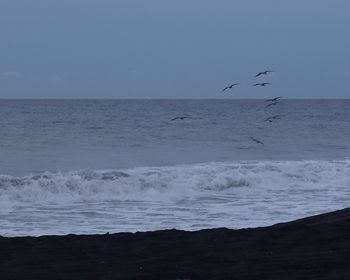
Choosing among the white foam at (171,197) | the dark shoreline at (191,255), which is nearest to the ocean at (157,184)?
the white foam at (171,197)

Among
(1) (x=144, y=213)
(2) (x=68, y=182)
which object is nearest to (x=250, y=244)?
(1) (x=144, y=213)

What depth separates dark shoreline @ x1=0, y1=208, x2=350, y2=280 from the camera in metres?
7.31

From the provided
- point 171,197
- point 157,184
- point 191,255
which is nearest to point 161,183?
point 157,184

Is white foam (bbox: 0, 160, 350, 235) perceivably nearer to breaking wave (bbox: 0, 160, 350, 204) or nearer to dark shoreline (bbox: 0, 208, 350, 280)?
breaking wave (bbox: 0, 160, 350, 204)

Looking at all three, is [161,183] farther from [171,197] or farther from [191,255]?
[191,255]

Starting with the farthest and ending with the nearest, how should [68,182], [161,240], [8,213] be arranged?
[68,182], [8,213], [161,240]

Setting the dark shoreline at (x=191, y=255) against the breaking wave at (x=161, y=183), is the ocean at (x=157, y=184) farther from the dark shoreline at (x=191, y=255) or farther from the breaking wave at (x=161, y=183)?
the dark shoreline at (x=191, y=255)

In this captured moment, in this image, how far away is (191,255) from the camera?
27.1 ft

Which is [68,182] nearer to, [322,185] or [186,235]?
[322,185]

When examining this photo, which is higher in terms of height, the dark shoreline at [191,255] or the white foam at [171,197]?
the white foam at [171,197]

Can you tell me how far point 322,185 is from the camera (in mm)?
21219

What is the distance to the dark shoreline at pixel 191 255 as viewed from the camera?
7312 mm

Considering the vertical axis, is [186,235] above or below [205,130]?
below

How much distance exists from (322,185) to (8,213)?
950cm
